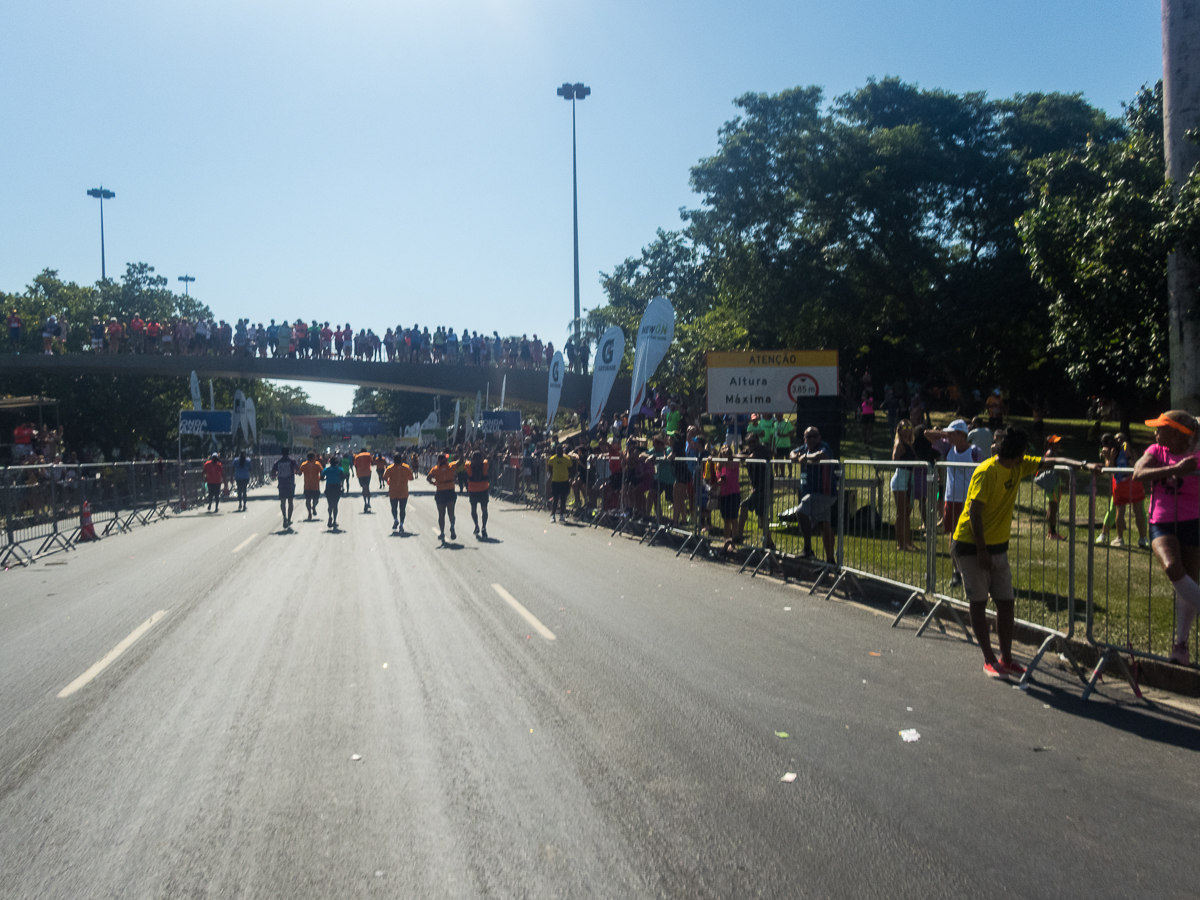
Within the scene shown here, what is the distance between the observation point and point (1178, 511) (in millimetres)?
6453

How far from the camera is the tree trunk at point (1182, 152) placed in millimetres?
14211

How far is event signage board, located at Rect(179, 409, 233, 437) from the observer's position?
35.9 metres

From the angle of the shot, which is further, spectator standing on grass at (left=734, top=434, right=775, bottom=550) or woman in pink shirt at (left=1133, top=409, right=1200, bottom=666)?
spectator standing on grass at (left=734, top=434, right=775, bottom=550)

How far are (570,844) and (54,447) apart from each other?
4027 centimetres

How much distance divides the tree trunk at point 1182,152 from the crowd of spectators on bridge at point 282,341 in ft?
93.0

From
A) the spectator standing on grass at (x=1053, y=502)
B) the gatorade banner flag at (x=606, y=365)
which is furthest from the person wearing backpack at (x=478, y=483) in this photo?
the spectator standing on grass at (x=1053, y=502)

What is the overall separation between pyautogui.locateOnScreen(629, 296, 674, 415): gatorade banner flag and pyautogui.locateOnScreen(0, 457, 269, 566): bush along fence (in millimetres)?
11892

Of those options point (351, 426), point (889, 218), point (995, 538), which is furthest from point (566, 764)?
point (351, 426)

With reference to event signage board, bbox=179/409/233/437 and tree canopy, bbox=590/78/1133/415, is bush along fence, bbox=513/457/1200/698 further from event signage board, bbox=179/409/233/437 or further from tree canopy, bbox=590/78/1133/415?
event signage board, bbox=179/409/233/437

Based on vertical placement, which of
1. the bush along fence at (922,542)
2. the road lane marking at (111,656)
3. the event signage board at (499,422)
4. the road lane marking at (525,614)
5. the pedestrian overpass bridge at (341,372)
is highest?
the pedestrian overpass bridge at (341,372)

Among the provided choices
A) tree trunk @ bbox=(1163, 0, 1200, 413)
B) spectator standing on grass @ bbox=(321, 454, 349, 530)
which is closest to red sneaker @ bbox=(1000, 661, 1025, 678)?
tree trunk @ bbox=(1163, 0, 1200, 413)

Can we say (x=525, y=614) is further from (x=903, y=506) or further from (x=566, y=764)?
(x=566, y=764)

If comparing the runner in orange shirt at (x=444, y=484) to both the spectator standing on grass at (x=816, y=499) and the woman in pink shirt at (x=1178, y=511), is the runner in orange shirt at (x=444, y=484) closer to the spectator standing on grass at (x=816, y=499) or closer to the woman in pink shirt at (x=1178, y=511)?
the spectator standing on grass at (x=816, y=499)

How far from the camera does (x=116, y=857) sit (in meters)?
3.83
